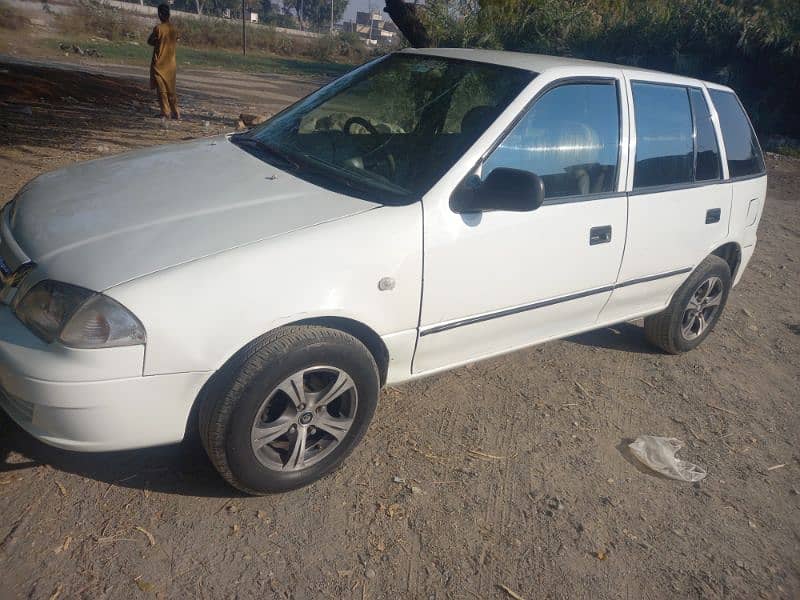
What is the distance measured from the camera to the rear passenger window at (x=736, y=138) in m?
4.18

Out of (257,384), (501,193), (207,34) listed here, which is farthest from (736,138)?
(207,34)

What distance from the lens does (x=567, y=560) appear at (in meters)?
2.56

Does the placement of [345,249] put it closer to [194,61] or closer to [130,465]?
[130,465]

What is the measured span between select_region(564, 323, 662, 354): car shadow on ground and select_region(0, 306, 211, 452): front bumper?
3002 millimetres

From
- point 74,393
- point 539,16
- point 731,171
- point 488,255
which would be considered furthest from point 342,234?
point 539,16

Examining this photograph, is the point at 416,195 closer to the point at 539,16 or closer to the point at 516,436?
the point at 516,436

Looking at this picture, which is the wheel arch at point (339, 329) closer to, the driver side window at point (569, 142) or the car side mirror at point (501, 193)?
the car side mirror at point (501, 193)

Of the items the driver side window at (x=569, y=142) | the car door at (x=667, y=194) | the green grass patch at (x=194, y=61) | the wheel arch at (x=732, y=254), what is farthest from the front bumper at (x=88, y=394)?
the green grass patch at (x=194, y=61)

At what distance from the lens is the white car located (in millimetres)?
2213

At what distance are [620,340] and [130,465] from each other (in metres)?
3.34

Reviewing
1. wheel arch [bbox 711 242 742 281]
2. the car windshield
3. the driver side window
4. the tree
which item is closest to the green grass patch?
the car windshield

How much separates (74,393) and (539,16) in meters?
16.3

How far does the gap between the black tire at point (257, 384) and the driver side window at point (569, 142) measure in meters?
1.05

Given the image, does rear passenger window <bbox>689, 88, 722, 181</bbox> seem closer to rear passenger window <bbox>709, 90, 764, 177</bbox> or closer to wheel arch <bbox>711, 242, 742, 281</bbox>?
rear passenger window <bbox>709, 90, 764, 177</bbox>
